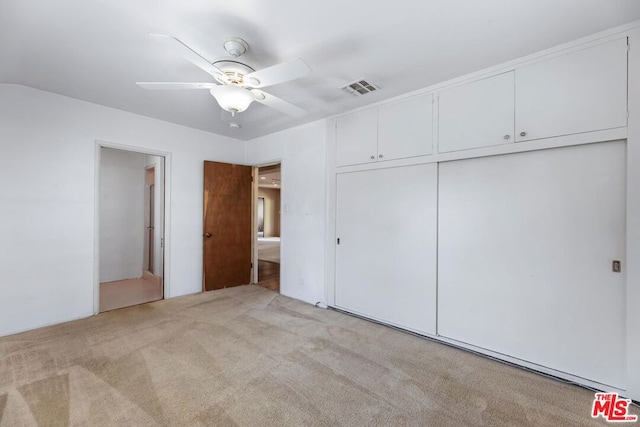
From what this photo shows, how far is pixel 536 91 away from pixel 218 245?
4.35 m

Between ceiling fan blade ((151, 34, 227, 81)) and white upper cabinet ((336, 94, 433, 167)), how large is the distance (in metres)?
1.79

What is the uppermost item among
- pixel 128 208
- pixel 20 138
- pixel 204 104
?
pixel 204 104

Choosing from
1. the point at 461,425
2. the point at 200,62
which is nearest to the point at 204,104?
the point at 200,62

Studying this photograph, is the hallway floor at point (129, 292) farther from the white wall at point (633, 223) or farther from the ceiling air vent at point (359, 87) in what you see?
the white wall at point (633, 223)

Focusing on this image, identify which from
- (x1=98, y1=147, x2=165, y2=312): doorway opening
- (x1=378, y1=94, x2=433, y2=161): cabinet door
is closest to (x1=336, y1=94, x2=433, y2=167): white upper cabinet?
(x1=378, y1=94, x2=433, y2=161): cabinet door

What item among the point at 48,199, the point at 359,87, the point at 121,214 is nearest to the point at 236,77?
the point at 359,87

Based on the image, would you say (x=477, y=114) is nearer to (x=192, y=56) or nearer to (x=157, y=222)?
(x=192, y=56)

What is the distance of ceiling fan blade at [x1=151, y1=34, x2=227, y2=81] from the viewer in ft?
4.82

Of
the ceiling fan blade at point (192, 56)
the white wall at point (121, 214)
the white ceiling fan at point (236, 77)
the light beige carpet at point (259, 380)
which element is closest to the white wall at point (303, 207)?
the light beige carpet at point (259, 380)

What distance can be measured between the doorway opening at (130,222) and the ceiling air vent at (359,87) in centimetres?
344

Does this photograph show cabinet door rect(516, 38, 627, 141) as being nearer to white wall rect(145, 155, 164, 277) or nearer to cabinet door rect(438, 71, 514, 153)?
cabinet door rect(438, 71, 514, 153)

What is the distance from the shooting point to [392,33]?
75.6 inches

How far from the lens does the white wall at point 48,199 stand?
9.04 ft

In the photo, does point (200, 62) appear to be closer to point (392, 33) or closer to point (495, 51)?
point (392, 33)
